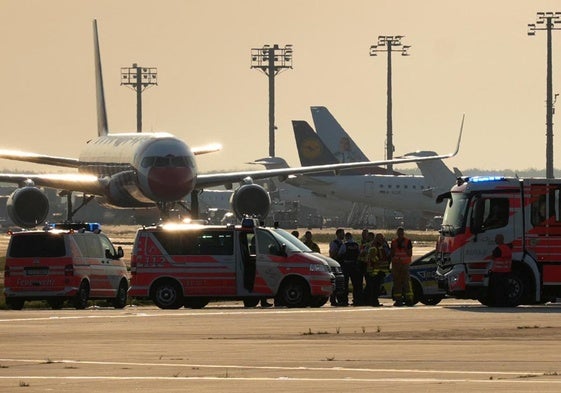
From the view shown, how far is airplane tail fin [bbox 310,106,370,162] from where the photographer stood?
131 m

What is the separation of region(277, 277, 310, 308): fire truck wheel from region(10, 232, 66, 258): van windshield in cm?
470

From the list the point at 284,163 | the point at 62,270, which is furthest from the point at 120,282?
the point at 284,163

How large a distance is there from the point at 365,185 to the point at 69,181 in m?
57.2

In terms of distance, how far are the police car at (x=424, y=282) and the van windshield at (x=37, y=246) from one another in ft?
22.6

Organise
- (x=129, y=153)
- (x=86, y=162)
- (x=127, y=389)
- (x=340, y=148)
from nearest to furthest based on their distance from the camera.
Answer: (x=127, y=389), (x=129, y=153), (x=86, y=162), (x=340, y=148)

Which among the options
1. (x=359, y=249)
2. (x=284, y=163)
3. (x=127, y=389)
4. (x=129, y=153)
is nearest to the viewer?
(x=127, y=389)

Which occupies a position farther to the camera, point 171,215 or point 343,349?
point 171,215

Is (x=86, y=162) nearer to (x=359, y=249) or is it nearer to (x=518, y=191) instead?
(x=359, y=249)

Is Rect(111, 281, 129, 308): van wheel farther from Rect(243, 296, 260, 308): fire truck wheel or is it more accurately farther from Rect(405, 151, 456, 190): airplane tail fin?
Rect(405, 151, 456, 190): airplane tail fin

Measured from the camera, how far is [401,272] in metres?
34.7

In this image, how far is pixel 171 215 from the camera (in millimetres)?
62188

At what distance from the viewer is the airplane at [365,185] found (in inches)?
4633

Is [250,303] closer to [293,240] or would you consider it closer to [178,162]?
[293,240]

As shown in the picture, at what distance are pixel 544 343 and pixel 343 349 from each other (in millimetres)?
2645
